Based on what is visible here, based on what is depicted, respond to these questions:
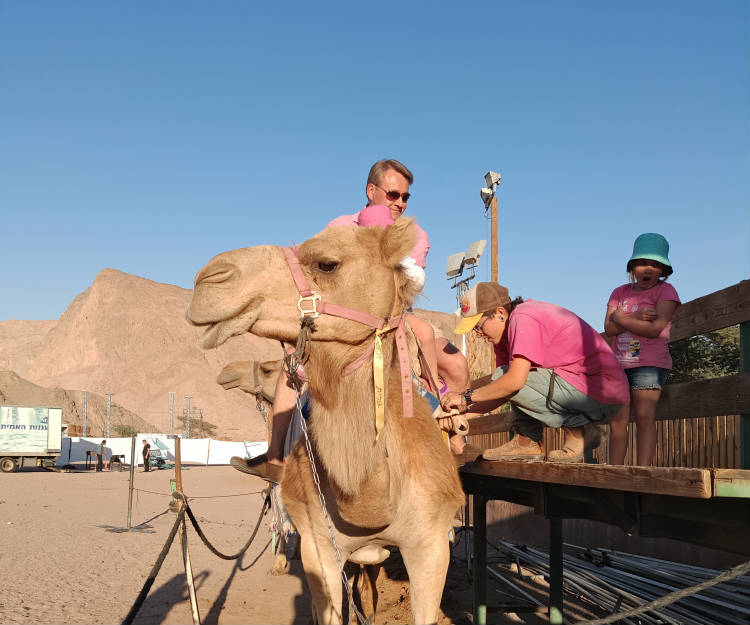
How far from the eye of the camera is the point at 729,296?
4.82 m

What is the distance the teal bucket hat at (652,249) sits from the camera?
4871 millimetres

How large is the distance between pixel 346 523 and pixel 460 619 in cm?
439

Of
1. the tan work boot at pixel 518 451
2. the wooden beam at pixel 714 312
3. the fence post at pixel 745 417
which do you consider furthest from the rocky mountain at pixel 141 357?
the fence post at pixel 745 417

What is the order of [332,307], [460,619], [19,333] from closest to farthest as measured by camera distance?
[332,307]
[460,619]
[19,333]

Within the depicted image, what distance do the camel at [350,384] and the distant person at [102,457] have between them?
42.7 metres

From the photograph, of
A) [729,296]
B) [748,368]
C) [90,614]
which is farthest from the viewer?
[90,614]

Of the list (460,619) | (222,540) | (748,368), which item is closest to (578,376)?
(748,368)

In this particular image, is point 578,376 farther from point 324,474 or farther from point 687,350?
point 687,350

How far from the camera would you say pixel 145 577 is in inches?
438

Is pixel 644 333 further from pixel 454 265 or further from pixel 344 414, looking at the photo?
pixel 454 265

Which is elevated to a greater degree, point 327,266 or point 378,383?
point 327,266

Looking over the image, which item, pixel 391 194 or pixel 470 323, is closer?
pixel 470 323

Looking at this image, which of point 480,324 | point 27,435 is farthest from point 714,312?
point 27,435

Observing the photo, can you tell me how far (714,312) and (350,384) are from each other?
9.64 ft
